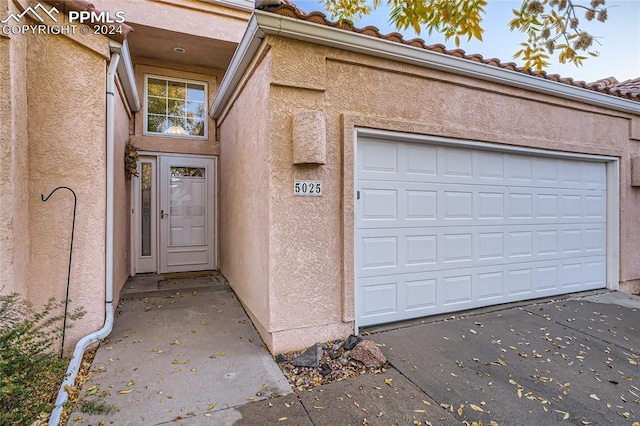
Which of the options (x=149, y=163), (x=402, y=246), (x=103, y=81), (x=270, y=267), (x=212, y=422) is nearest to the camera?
(x=212, y=422)

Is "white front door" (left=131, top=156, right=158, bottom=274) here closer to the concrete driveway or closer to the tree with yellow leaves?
the tree with yellow leaves

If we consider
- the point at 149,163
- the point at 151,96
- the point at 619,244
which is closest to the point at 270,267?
the point at 149,163

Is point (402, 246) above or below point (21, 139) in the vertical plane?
below

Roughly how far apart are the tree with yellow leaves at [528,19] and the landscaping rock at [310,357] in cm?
402

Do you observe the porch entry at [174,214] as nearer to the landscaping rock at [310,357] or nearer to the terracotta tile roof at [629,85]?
the landscaping rock at [310,357]

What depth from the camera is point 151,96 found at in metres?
6.61

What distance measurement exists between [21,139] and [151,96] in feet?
13.0

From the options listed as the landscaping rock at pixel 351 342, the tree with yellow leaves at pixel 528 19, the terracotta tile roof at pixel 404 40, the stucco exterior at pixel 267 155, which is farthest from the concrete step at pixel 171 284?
the tree with yellow leaves at pixel 528 19

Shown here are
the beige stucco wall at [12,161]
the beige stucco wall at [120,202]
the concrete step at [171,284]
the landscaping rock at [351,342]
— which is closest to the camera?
the beige stucco wall at [12,161]

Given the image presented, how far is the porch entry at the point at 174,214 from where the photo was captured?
643 centimetres

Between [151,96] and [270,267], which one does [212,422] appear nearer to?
[270,267]

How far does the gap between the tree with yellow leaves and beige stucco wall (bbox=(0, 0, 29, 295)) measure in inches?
136

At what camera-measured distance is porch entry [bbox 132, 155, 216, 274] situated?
6430 millimetres

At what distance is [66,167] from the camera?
3.41 m
